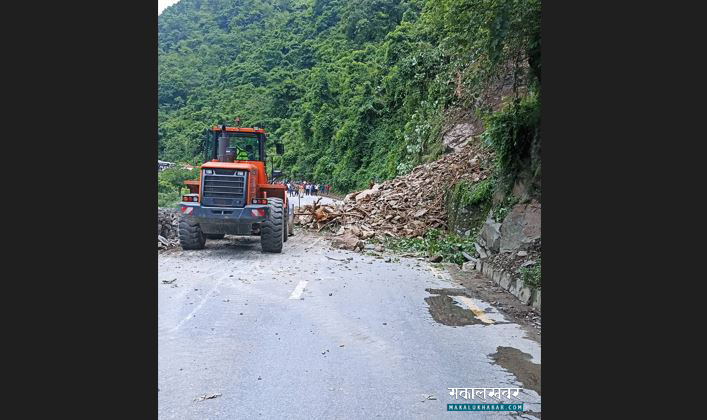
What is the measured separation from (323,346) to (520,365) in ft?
6.27

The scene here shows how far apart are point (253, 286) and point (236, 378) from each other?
439 cm

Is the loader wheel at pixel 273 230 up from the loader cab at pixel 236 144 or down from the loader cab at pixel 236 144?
down

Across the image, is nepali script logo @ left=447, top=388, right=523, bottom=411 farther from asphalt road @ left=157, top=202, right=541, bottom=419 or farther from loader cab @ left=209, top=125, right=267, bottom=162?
loader cab @ left=209, top=125, right=267, bottom=162

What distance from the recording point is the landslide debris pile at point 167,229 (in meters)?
13.1

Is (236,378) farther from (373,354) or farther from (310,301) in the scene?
(310,301)

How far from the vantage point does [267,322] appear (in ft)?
21.8

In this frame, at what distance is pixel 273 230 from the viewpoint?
1277cm

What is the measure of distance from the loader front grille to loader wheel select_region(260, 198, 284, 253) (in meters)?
0.79

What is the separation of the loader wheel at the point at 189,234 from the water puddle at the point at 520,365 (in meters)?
8.71

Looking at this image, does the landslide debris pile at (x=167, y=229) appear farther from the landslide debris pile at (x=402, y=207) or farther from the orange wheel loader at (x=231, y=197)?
the landslide debris pile at (x=402, y=207)

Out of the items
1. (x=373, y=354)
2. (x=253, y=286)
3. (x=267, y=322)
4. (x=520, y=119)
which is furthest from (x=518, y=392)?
(x=520, y=119)

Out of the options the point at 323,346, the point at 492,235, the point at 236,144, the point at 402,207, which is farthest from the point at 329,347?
the point at 402,207

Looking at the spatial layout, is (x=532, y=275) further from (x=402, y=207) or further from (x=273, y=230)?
(x=402, y=207)

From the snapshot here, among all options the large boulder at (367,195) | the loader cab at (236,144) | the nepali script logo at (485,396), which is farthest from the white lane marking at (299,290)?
the large boulder at (367,195)
